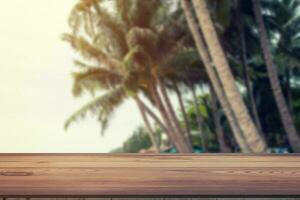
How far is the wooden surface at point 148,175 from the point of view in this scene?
183cm

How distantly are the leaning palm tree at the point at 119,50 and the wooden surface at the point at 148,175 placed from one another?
13212mm

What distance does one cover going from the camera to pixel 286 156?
285cm

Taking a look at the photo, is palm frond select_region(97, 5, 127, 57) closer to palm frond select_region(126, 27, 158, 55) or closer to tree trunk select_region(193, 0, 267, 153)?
palm frond select_region(126, 27, 158, 55)

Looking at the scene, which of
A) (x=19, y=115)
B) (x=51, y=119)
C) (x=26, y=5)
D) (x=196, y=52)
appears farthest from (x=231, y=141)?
(x=26, y=5)

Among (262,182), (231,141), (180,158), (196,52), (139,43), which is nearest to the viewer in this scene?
(262,182)

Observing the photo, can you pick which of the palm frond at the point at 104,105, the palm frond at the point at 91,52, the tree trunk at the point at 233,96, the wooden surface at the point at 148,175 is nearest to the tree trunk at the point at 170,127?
the palm frond at the point at 104,105

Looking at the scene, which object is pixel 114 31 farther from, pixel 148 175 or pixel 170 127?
pixel 148 175

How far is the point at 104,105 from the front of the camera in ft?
60.6

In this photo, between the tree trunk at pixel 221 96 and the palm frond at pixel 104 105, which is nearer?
the tree trunk at pixel 221 96

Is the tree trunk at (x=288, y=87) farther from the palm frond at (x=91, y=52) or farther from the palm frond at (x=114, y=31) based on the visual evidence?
the palm frond at (x=91, y=52)

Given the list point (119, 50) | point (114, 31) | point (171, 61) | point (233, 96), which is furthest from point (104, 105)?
point (233, 96)

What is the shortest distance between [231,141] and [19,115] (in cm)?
1821

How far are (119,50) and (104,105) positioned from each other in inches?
102

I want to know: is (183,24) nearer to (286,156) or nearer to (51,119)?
(286,156)
